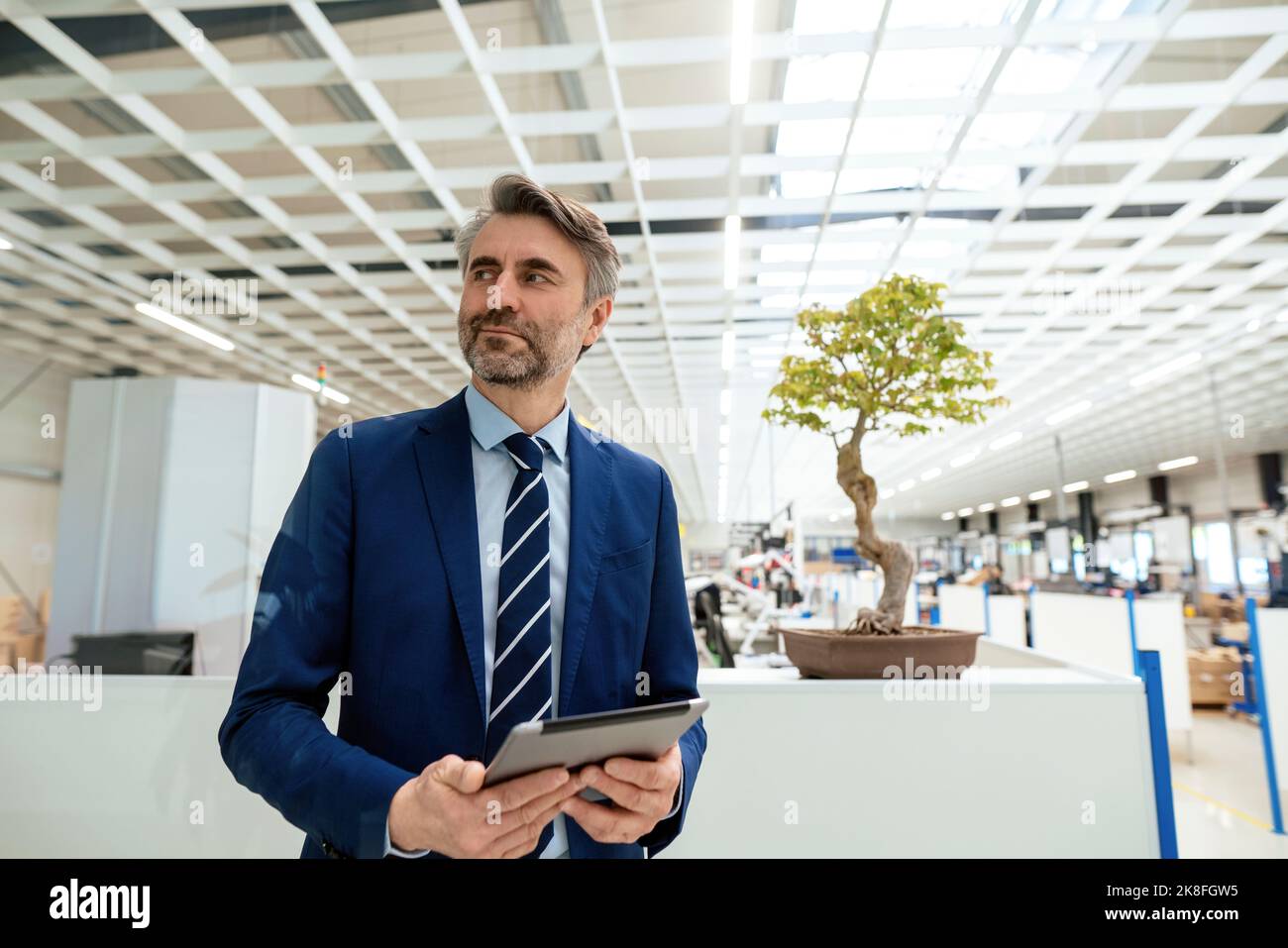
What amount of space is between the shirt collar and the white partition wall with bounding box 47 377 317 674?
3901 millimetres

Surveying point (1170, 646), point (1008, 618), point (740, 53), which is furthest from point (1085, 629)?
point (740, 53)

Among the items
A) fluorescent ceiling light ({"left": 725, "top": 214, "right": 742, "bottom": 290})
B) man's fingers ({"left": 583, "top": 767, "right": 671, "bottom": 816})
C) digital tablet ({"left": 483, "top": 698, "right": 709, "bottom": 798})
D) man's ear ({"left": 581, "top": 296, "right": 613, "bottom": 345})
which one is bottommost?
man's fingers ({"left": 583, "top": 767, "right": 671, "bottom": 816})

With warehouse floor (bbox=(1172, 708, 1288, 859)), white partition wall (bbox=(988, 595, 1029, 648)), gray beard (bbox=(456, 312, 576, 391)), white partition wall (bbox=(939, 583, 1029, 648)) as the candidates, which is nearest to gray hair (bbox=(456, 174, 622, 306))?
gray beard (bbox=(456, 312, 576, 391))

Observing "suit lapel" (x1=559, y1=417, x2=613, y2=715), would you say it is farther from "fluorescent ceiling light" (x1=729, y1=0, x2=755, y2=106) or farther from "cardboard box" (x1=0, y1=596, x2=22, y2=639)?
"cardboard box" (x1=0, y1=596, x2=22, y2=639)

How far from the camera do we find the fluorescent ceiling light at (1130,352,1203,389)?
405 inches

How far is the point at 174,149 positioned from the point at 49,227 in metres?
2.73

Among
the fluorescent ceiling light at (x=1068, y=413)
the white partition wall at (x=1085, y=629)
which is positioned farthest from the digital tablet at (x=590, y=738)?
the fluorescent ceiling light at (x=1068, y=413)

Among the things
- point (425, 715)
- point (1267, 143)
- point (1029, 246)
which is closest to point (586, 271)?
point (425, 715)

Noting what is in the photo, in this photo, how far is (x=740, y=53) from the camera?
4.34m

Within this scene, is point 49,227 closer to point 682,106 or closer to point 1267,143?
point 682,106

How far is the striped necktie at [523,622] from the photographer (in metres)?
0.98

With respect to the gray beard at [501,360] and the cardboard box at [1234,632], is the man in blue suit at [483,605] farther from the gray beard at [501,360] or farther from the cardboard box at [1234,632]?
the cardboard box at [1234,632]
